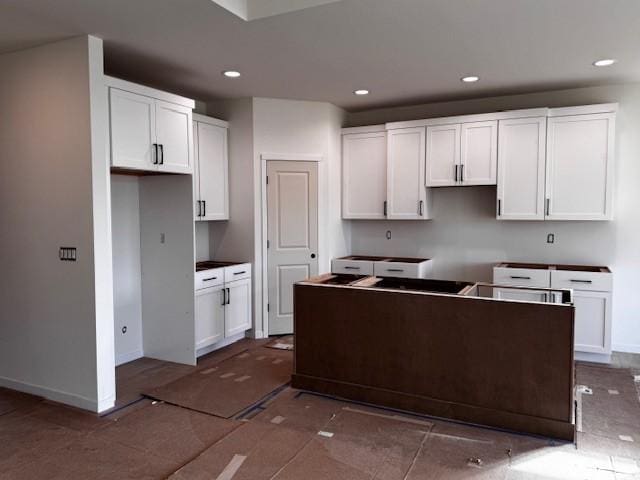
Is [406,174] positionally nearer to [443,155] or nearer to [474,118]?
[443,155]

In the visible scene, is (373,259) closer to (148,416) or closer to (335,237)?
(335,237)

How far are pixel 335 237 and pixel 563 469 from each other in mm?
3572

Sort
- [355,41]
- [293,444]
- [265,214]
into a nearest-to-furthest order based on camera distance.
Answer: [293,444] < [355,41] < [265,214]

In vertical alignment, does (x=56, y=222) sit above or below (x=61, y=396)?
above

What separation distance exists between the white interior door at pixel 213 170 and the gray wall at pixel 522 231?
177cm

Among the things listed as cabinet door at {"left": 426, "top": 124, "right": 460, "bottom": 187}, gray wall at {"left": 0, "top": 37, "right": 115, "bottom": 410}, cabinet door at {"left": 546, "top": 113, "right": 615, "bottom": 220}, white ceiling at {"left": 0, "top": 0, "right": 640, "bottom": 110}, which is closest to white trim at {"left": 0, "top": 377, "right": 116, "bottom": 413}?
gray wall at {"left": 0, "top": 37, "right": 115, "bottom": 410}

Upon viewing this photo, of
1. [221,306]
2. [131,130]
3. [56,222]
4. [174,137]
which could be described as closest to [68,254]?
[56,222]

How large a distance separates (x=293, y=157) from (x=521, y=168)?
8.08 feet

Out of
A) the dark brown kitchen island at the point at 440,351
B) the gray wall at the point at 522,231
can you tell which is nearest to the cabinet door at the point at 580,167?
the gray wall at the point at 522,231

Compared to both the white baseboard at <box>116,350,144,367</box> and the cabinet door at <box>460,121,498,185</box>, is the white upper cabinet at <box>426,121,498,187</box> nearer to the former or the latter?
the cabinet door at <box>460,121,498,185</box>

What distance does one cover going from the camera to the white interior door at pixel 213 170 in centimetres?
486

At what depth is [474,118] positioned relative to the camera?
4.95m

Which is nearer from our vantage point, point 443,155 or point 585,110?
point 585,110

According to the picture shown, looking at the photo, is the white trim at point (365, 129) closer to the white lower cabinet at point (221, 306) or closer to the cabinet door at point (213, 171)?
the cabinet door at point (213, 171)
